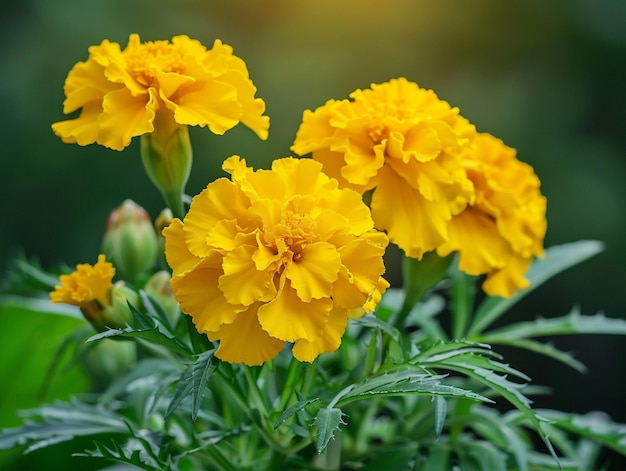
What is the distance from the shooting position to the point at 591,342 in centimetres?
129

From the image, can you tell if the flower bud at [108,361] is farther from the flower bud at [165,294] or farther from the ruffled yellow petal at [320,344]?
the ruffled yellow petal at [320,344]

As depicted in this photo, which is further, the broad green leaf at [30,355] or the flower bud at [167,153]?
the broad green leaf at [30,355]

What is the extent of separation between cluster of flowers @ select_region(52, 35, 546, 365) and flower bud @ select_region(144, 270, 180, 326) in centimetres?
5

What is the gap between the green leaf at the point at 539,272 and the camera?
1.96 feet

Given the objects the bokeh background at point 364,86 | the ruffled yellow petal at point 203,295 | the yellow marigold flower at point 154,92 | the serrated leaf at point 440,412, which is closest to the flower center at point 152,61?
the yellow marigold flower at point 154,92

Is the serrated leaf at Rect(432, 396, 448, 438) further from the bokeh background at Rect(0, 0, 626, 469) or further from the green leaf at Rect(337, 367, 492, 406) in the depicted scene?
the bokeh background at Rect(0, 0, 626, 469)

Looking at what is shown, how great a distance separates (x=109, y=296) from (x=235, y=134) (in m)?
0.87

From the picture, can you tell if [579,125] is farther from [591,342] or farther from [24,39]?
[24,39]

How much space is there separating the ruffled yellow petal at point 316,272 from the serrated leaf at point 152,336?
0.08 metres

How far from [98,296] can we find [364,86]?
100 cm

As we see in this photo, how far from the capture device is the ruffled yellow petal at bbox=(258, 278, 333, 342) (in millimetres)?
345

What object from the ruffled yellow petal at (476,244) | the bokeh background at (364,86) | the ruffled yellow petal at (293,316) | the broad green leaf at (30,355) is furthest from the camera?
the bokeh background at (364,86)

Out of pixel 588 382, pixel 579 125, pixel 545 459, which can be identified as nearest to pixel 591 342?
pixel 588 382

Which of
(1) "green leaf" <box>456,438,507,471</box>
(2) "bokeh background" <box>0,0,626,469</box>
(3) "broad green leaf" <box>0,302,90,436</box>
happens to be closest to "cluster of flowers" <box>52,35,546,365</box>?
(1) "green leaf" <box>456,438,507,471</box>
